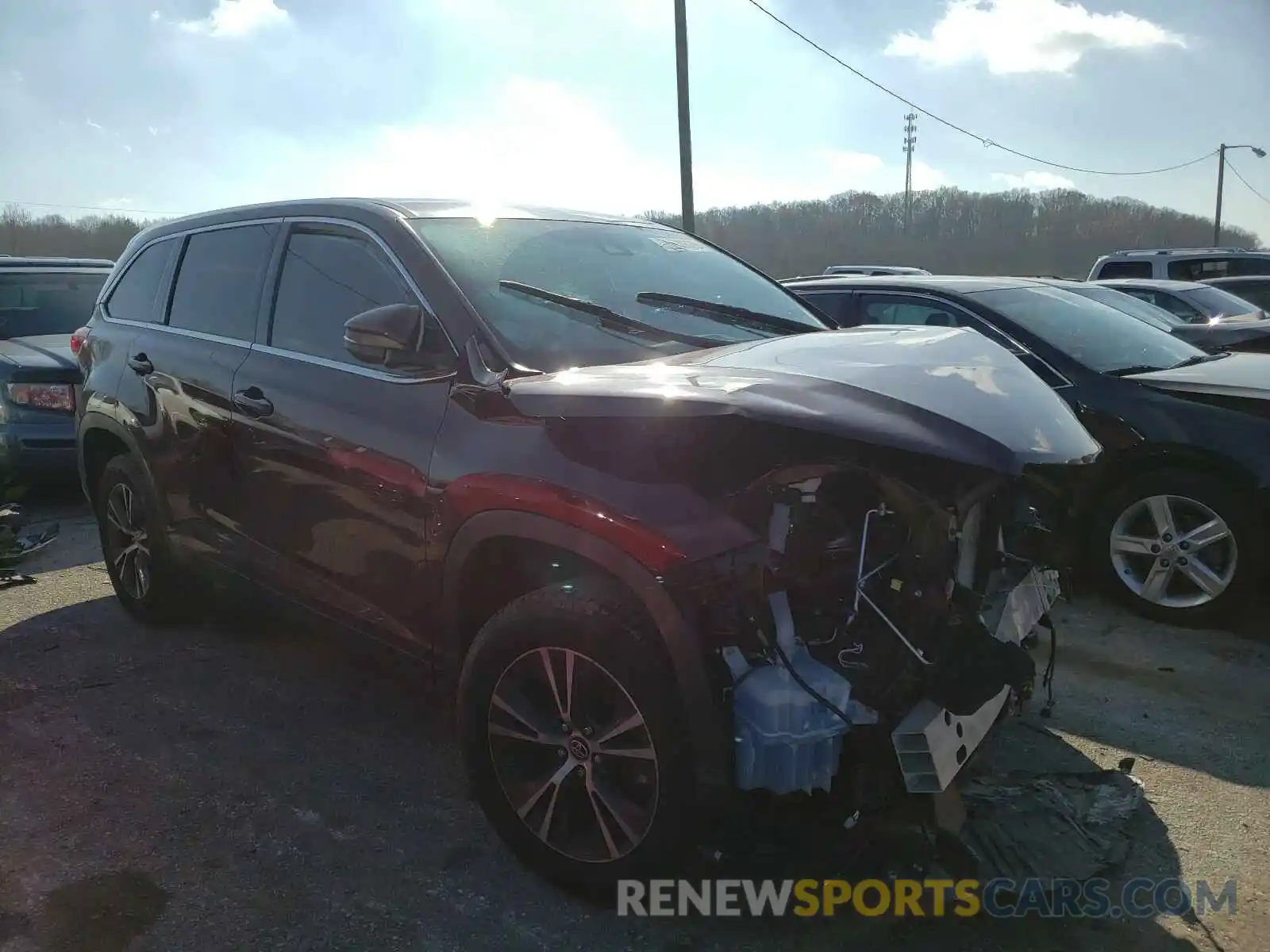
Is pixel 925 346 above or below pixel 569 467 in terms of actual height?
above

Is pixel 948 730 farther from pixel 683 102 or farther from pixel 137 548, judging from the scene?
pixel 683 102

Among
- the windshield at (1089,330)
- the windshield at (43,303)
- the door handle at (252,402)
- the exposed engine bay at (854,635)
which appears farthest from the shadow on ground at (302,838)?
the windshield at (43,303)

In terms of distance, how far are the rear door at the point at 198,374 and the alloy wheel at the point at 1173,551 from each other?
4.11 metres

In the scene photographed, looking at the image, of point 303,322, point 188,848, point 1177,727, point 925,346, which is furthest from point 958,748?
point 303,322

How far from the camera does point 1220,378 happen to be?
15.4ft

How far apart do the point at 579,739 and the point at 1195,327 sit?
582 cm

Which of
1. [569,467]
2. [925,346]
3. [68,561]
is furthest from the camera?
[68,561]

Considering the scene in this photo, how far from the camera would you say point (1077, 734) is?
3559 millimetres

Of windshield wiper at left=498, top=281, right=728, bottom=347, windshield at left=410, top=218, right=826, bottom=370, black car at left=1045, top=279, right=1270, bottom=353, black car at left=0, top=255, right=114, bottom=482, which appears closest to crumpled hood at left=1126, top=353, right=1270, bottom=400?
black car at left=1045, top=279, right=1270, bottom=353

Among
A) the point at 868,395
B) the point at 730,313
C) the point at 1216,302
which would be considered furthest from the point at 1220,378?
the point at 1216,302

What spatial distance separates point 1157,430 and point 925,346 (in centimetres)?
233

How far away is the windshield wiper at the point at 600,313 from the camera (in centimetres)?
314

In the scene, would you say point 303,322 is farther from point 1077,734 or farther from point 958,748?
point 1077,734

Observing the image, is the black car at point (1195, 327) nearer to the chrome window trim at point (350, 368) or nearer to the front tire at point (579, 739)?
the chrome window trim at point (350, 368)
